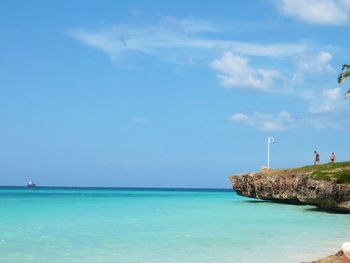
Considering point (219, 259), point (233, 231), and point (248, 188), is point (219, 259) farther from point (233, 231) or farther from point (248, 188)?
point (248, 188)

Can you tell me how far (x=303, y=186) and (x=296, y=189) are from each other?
134cm

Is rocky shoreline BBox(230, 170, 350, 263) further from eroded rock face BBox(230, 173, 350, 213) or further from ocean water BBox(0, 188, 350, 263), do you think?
ocean water BBox(0, 188, 350, 263)

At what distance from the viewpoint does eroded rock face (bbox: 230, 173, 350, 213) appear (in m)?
32.8

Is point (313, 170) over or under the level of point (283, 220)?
over

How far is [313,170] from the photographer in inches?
1506

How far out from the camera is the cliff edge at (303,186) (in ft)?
108

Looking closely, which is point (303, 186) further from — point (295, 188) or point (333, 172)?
point (333, 172)

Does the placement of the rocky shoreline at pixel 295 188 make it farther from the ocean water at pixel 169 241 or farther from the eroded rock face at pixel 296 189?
the ocean water at pixel 169 241

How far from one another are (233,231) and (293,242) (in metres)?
4.16

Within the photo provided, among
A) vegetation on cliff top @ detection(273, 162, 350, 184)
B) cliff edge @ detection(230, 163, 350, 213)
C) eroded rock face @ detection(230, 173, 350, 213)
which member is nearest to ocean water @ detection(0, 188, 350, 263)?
eroded rock face @ detection(230, 173, 350, 213)

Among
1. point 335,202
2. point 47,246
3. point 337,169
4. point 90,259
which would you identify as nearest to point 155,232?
point 47,246

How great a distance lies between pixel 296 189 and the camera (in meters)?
38.9

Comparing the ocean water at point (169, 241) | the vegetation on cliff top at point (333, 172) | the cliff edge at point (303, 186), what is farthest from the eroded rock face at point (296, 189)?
the ocean water at point (169, 241)

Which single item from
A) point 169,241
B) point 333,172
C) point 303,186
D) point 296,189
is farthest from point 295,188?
point 169,241
